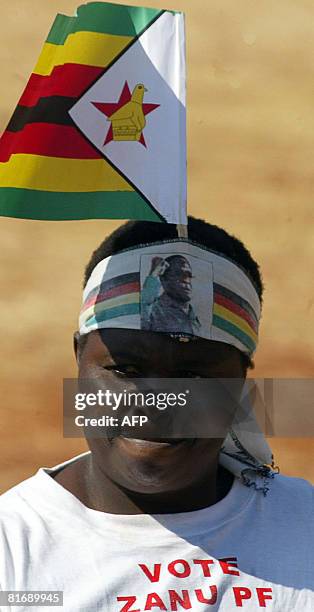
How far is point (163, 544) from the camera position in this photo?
2.38 metres

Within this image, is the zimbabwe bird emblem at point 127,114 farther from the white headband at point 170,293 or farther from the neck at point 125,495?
the neck at point 125,495

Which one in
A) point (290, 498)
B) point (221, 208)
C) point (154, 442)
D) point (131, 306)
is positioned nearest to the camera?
point (154, 442)

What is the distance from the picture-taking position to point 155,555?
2352 millimetres

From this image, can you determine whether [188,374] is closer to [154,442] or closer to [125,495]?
[154,442]

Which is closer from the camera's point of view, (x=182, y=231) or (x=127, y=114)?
(x=127, y=114)

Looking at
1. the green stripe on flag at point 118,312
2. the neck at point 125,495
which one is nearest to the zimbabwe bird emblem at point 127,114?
the green stripe on flag at point 118,312

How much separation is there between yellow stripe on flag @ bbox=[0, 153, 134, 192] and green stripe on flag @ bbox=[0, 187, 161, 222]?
Result: 1 centimetres

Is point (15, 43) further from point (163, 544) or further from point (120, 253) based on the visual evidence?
point (163, 544)

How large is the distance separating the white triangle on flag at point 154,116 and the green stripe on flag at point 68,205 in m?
0.03

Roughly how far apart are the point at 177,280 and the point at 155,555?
59cm

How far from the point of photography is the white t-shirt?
2264 mm

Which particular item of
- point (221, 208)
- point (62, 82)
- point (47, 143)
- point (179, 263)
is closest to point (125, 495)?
point (179, 263)

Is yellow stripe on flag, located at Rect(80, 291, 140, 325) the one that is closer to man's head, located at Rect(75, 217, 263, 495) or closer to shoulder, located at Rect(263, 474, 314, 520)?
man's head, located at Rect(75, 217, 263, 495)

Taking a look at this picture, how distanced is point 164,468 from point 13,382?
2365 mm
